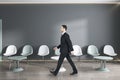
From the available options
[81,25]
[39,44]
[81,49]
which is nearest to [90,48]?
[81,49]

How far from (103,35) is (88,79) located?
10.2 feet

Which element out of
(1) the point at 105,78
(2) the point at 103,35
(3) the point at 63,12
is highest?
(3) the point at 63,12

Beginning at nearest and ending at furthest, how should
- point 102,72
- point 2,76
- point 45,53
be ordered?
1. point 2,76
2. point 102,72
3. point 45,53

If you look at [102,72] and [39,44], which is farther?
[39,44]

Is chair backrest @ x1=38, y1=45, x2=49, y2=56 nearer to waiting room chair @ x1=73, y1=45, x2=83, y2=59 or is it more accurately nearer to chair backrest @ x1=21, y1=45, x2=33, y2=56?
chair backrest @ x1=21, y1=45, x2=33, y2=56

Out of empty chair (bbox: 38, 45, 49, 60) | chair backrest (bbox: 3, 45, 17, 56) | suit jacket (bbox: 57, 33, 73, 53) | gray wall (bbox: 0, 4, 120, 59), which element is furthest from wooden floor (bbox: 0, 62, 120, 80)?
gray wall (bbox: 0, 4, 120, 59)

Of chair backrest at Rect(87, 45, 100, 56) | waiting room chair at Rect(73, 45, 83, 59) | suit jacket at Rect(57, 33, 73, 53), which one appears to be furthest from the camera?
chair backrest at Rect(87, 45, 100, 56)

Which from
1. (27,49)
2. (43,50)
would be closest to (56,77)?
(43,50)

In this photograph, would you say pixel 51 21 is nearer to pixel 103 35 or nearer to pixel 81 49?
pixel 81 49

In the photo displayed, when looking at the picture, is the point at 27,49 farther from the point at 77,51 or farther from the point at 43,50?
the point at 77,51

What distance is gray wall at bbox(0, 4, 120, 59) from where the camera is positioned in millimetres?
7566

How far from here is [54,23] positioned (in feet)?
24.9

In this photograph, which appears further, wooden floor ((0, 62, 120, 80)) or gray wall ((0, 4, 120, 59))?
gray wall ((0, 4, 120, 59))

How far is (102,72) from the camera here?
5.89 m
